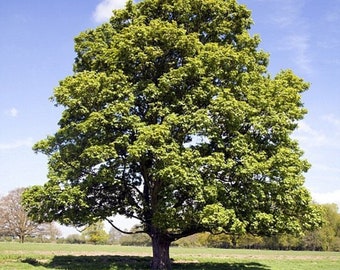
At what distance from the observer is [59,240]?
116375mm

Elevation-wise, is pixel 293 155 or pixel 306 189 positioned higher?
pixel 293 155

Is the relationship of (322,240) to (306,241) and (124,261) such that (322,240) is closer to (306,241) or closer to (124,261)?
(306,241)

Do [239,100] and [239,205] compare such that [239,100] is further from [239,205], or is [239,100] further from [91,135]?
[91,135]

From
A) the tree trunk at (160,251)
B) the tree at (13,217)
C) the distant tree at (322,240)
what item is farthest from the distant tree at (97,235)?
the tree trunk at (160,251)

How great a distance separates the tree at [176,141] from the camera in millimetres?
20656

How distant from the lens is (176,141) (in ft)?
71.3

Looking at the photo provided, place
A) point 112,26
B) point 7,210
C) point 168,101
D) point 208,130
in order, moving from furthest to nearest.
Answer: point 7,210 → point 112,26 → point 168,101 → point 208,130

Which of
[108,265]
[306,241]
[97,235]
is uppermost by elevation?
[108,265]

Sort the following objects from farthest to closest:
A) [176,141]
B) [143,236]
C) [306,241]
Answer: [143,236]
[306,241]
[176,141]

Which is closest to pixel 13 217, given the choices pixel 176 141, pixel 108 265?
pixel 108 265

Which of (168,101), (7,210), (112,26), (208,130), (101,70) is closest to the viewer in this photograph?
(208,130)

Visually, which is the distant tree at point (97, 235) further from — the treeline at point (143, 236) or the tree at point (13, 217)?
the tree at point (13, 217)

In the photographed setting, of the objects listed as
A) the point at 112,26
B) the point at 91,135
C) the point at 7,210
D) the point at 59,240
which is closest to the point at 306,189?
the point at 91,135

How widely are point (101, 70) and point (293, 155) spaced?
13.0m
